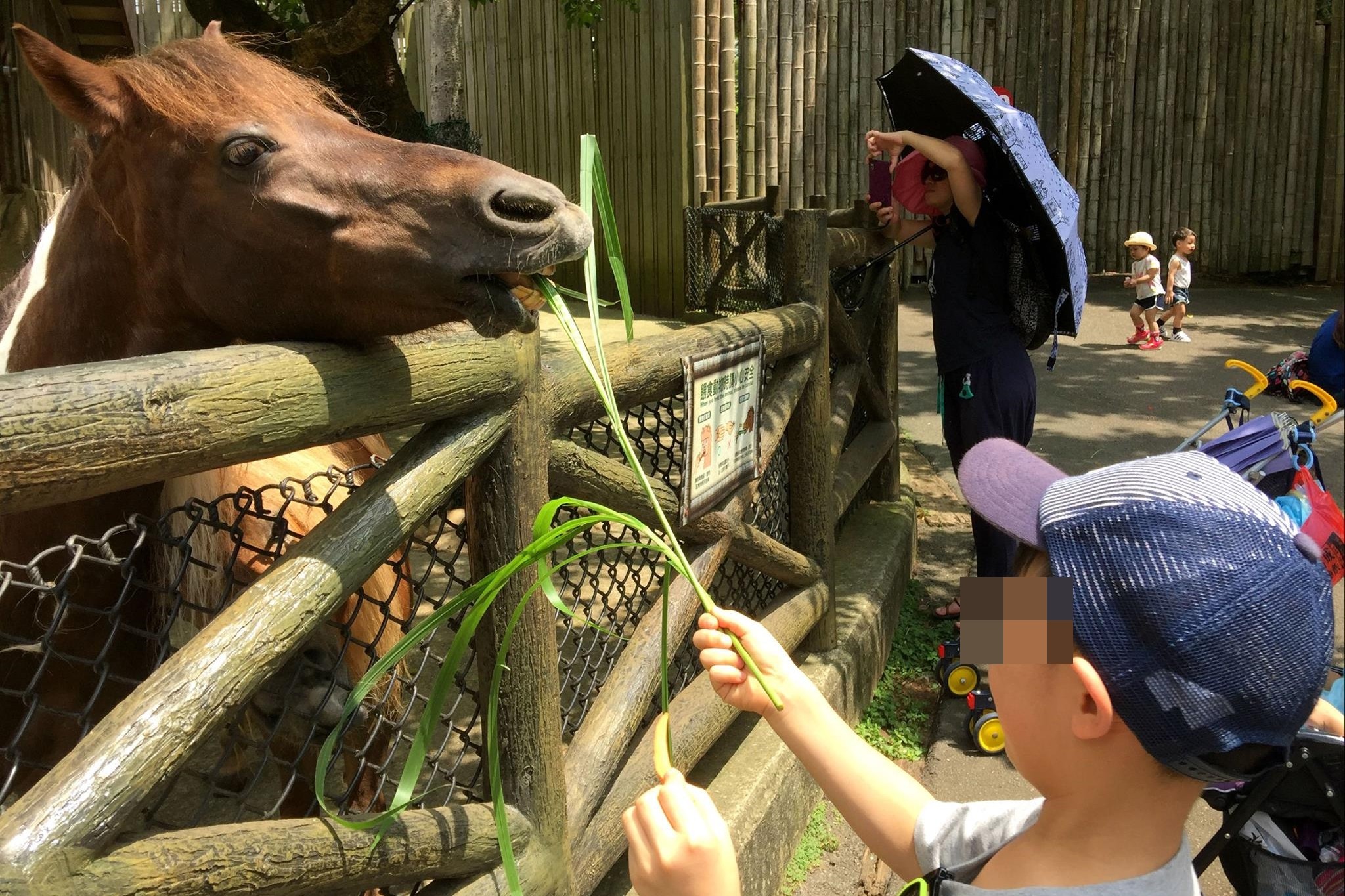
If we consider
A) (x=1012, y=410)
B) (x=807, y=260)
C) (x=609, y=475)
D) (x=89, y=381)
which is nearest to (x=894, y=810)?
(x=609, y=475)

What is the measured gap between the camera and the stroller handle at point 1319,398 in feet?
11.1

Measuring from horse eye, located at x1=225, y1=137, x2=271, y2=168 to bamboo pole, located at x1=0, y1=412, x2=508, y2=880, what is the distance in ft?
2.00

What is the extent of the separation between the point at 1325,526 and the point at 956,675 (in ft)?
5.79

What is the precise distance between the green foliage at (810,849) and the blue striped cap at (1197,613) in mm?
2312

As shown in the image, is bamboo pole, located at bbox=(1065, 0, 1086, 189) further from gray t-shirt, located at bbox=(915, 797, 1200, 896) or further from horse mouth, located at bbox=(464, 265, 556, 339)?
gray t-shirt, located at bbox=(915, 797, 1200, 896)

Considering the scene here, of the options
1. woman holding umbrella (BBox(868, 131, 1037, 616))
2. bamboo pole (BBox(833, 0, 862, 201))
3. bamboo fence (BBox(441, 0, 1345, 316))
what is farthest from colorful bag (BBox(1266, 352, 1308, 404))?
bamboo pole (BBox(833, 0, 862, 201))

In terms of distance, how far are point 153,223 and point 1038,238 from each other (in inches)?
123

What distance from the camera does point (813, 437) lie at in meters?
4.08

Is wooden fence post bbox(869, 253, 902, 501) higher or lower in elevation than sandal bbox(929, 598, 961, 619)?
higher

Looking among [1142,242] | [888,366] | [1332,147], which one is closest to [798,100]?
[1142,242]

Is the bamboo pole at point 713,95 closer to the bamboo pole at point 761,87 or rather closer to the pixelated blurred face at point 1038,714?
the bamboo pole at point 761,87

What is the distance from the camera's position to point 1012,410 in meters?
4.39

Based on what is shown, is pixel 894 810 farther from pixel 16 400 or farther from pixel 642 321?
pixel 642 321

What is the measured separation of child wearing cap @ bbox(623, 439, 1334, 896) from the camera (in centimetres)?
121
